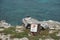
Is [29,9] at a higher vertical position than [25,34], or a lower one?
lower

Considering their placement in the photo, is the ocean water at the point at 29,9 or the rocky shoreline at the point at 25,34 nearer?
the rocky shoreline at the point at 25,34

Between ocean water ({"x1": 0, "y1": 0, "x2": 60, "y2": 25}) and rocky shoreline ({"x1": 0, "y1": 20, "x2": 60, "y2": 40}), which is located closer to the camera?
rocky shoreline ({"x1": 0, "y1": 20, "x2": 60, "y2": 40})

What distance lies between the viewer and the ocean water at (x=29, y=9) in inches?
2267

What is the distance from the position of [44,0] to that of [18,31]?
43934 mm

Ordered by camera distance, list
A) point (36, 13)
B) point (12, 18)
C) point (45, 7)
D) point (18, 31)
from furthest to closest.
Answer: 1. point (45, 7)
2. point (36, 13)
3. point (12, 18)
4. point (18, 31)

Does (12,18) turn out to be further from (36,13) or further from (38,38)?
(38,38)

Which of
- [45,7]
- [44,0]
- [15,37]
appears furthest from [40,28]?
[44,0]

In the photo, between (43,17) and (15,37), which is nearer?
(15,37)

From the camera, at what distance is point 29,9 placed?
213ft

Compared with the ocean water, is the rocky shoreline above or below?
above

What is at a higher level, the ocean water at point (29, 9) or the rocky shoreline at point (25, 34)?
the rocky shoreline at point (25, 34)

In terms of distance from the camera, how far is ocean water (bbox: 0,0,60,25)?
57.6 m

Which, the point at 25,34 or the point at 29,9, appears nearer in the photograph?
the point at 25,34

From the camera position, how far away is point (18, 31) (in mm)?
29625
